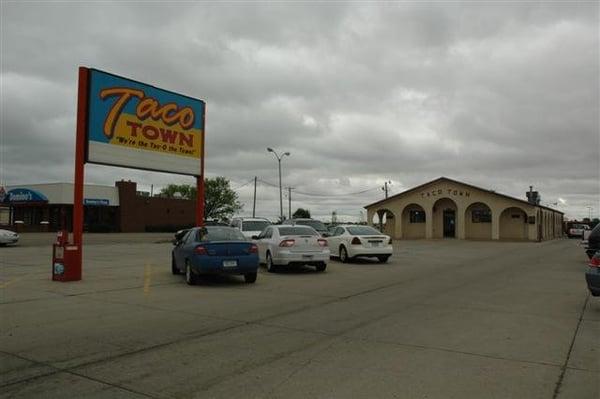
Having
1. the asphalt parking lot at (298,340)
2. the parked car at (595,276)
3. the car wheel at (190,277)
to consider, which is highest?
the parked car at (595,276)

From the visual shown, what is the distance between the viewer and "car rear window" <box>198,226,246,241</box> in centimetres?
1403

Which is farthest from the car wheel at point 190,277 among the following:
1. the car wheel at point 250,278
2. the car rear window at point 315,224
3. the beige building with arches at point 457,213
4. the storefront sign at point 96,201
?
the storefront sign at point 96,201

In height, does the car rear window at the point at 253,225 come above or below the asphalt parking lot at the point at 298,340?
above

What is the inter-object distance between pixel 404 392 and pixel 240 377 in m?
1.66

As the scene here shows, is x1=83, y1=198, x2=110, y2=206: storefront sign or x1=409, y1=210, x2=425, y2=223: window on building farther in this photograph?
x1=83, y1=198, x2=110, y2=206: storefront sign

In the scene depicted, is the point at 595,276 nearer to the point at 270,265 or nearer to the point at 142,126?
the point at 270,265

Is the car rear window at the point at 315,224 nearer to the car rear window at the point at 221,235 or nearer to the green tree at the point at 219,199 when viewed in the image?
the car rear window at the point at 221,235

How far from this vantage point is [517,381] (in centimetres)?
559

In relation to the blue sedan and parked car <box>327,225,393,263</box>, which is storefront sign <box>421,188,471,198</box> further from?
the blue sedan

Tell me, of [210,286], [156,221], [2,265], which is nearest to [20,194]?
[156,221]

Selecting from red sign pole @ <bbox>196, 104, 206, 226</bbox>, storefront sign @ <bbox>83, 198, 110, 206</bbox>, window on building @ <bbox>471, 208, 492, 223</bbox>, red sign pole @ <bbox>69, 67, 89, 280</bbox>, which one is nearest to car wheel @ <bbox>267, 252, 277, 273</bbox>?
red sign pole @ <bbox>196, 104, 206, 226</bbox>

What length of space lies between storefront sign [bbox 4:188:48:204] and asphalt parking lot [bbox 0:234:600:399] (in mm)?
47363

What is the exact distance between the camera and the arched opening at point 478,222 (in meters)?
51.9

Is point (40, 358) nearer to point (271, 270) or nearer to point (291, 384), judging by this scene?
point (291, 384)
